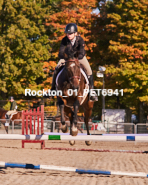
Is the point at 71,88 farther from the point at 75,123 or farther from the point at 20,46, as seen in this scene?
the point at 20,46

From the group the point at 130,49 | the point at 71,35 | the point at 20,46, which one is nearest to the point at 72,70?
the point at 71,35

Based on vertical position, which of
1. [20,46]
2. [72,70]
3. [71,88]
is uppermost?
[20,46]

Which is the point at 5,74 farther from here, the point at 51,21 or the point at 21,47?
the point at 51,21

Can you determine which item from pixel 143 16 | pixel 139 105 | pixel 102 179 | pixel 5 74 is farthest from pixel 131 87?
pixel 102 179

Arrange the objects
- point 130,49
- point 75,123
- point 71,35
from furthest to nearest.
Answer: point 130,49
point 71,35
point 75,123

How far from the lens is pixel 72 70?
22.9 feet

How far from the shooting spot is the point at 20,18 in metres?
33.9

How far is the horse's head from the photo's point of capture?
694 cm

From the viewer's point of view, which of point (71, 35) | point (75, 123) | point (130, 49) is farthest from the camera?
point (130, 49)

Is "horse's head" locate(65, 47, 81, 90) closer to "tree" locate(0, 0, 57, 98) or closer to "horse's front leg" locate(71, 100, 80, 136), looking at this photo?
"horse's front leg" locate(71, 100, 80, 136)

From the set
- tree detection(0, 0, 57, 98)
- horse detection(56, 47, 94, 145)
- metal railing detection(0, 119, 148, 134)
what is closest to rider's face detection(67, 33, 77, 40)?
horse detection(56, 47, 94, 145)

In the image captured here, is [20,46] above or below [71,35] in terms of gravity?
above

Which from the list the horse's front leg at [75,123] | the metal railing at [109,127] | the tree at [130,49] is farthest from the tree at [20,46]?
the horse's front leg at [75,123]

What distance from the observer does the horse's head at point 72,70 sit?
6.94 metres
